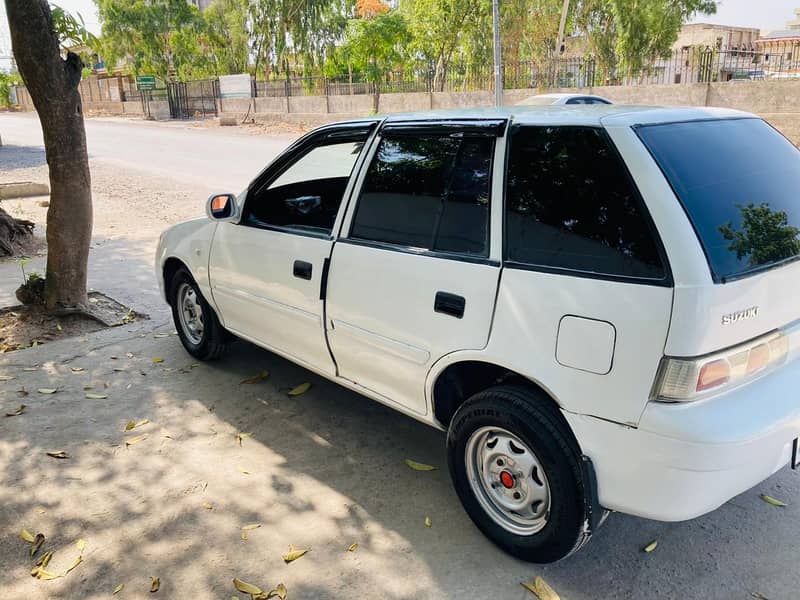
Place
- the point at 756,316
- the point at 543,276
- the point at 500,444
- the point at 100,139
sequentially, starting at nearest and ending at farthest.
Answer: the point at 756,316, the point at 543,276, the point at 500,444, the point at 100,139

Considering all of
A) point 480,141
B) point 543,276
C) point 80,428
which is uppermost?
point 480,141

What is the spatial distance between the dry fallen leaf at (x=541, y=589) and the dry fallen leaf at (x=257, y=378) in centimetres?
263

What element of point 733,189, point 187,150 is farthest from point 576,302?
point 187,150

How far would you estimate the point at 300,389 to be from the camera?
15.5 ft

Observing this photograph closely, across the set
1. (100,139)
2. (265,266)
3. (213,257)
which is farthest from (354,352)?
(100,139)

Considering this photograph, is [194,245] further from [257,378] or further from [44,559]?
[44,559]

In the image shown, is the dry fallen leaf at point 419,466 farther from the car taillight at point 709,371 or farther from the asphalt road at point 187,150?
the asphalt road at point 187,150

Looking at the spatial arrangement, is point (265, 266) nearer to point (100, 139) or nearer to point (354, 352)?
point (354, 352)

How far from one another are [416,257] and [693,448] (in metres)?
1.43

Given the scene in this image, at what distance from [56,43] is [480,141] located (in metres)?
4.29

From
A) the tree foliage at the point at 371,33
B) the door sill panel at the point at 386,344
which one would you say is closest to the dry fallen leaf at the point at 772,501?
the door sill panel at the point at 386,344

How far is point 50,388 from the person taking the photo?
490 cm

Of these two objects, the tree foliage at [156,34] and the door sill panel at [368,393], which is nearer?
the door sill panel at [368,393]

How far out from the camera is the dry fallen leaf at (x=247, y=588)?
2.83 metres
